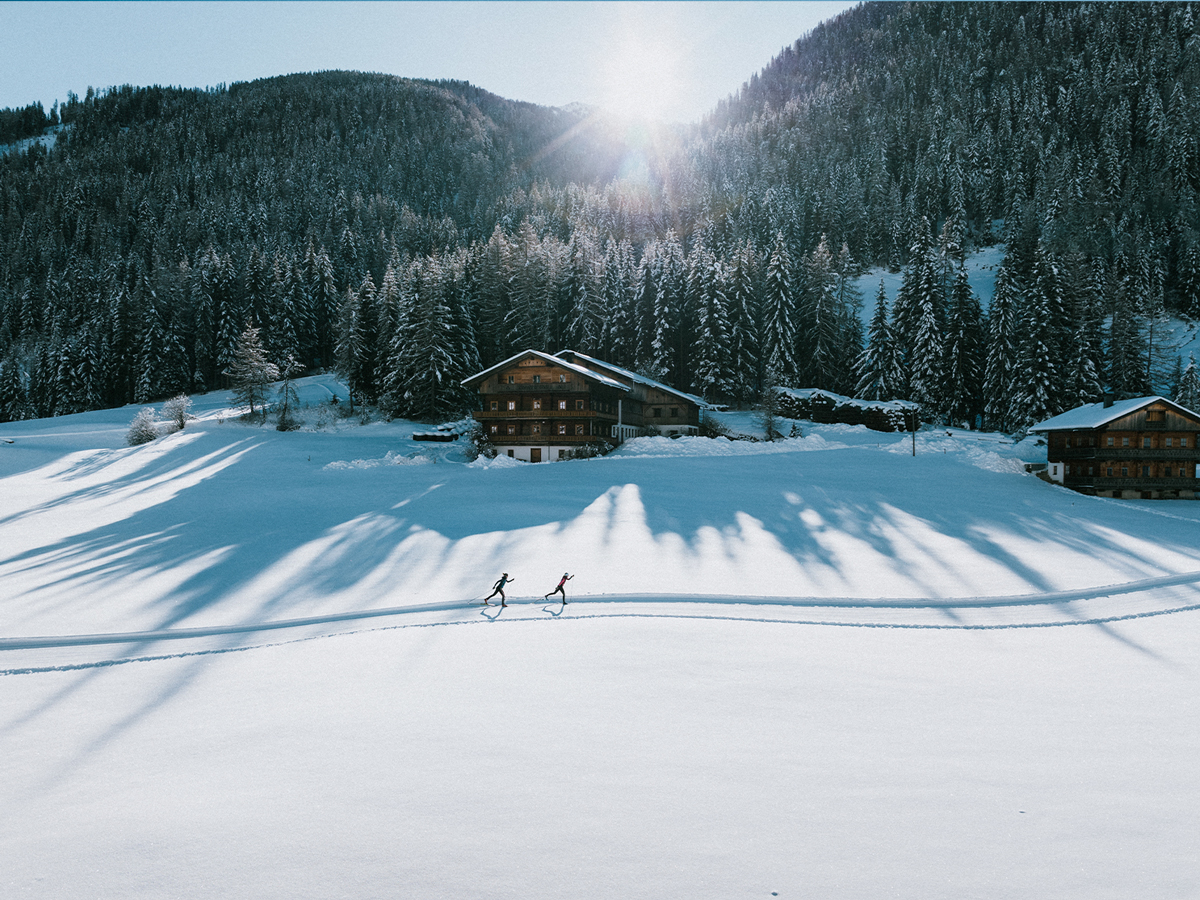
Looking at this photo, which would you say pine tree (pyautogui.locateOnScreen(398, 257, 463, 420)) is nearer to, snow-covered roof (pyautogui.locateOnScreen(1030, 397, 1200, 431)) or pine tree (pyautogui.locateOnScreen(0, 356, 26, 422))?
snow-covered roof (pyautogui.locateOnScreen(1030, 397, 1200, 431))

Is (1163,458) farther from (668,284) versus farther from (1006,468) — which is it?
(668,284)

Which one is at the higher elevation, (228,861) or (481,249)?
(481,249)

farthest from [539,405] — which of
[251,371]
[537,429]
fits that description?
[251,371]

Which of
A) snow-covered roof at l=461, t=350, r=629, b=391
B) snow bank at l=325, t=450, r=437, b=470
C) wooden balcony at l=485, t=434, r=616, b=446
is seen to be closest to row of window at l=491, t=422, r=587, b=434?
wooden balcony at l=485, t=434, r=616, b=446

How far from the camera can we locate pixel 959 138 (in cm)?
10688

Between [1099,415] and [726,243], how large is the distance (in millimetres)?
66883

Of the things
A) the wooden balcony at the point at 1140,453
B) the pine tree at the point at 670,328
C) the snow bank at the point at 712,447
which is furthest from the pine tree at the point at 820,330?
the wooden balcony at the point at 1140,453

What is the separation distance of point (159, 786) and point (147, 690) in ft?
16.5

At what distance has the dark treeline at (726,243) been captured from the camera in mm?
59688

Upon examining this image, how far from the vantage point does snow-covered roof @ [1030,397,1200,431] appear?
1521 inches

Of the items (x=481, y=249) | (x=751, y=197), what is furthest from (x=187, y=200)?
(x=751, y=197)

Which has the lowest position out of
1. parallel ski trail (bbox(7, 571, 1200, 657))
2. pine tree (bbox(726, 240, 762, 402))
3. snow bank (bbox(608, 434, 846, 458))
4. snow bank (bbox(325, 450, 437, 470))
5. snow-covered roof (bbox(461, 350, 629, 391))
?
parallel ski trail (bbox(7, 571, 1200, 657))

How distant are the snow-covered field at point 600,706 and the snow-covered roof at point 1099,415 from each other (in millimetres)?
12693

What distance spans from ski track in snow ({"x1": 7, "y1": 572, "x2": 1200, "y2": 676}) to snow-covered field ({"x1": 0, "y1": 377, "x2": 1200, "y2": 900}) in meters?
0.14
